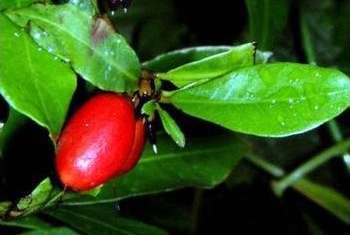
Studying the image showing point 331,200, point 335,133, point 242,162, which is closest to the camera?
point 331,200

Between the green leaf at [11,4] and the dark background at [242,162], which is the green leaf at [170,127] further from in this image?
the dark background at [242,162]

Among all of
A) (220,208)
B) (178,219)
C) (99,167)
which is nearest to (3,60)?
(99,167)

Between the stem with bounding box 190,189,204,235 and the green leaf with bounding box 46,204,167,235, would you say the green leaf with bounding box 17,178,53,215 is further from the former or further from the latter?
the stem with bounding box 190,189,204,235

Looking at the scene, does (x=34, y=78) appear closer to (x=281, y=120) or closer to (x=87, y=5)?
(x=87, y=5)

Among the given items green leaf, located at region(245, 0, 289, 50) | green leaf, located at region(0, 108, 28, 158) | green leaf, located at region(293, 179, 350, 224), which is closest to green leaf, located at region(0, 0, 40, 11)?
green leaf, located at region(0, 108, 28, 158)

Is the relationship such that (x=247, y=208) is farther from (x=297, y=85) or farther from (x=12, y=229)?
(x=297, y=85)

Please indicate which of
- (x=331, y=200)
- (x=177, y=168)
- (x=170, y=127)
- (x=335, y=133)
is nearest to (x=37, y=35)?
(x=170, y=127)
